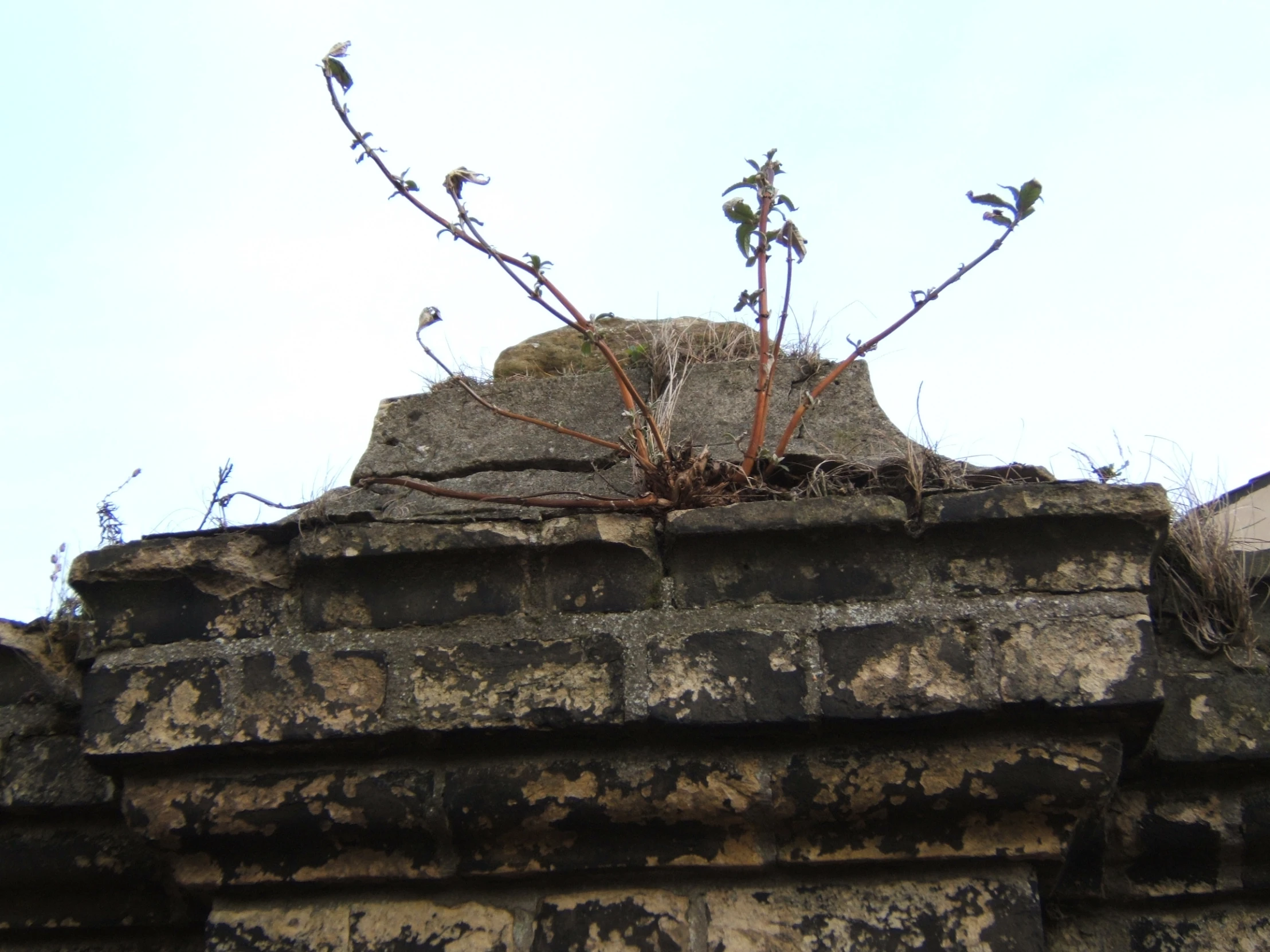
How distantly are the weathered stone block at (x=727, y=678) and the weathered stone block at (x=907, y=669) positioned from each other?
5cm

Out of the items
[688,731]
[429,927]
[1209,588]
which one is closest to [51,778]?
[429,927]

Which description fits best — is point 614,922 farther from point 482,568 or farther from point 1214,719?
point 1214,719

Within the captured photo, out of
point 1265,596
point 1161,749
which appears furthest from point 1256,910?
point 1265,596

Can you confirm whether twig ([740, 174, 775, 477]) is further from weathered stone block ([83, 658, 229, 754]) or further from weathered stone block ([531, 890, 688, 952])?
weathered stone block ([83, 658, 229, 754])

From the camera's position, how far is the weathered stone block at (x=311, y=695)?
70.3 inches

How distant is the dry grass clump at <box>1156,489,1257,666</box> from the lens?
76.9 inches

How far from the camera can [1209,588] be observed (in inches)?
77.9

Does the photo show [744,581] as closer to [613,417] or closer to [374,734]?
[374,734]

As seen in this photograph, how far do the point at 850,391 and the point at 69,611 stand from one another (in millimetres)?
1612

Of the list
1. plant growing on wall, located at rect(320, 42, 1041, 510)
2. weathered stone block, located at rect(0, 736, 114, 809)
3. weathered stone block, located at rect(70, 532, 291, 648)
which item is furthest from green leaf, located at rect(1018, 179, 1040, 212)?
weathered stone block, located at rect(0, 736, 114, 809)

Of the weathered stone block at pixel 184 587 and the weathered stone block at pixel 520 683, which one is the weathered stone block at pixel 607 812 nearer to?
the weathered stone block at pixel 520 683

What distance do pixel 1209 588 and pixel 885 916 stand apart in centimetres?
81

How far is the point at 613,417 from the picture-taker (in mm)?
2533

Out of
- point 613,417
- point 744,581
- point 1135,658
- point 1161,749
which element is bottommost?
point 1161,749
